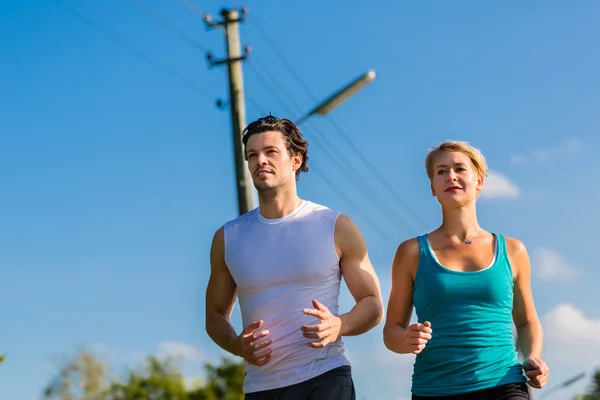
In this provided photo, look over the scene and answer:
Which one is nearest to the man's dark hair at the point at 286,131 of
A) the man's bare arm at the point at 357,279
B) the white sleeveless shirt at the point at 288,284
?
the white sleeveless shirt at the point at 288,284

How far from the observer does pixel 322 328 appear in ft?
16.0

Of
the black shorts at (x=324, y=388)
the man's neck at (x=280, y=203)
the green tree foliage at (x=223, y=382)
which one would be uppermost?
the green tree foliage at (x=223, y=382)

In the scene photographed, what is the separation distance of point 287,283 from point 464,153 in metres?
1.19

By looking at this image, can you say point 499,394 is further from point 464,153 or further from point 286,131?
point 286,131

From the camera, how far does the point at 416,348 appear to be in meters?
4.83

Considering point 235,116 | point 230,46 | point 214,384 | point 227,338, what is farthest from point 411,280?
point 214,384

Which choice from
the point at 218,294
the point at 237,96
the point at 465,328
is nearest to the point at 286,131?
the point at 218,294

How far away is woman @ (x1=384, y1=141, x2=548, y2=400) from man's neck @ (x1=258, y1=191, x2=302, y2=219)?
2.38 ft

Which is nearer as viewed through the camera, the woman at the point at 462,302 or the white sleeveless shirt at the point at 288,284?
the woman at the point at 462,302

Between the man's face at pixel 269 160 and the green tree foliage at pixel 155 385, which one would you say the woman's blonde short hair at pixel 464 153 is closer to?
the man's face at pixel 269 160

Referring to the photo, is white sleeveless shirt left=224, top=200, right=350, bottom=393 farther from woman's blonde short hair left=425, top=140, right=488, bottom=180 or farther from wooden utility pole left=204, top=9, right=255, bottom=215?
wooden utility pole left=204, top=9, right=255, bottom=215

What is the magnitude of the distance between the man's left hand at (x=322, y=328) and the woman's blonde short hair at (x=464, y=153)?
1014mm

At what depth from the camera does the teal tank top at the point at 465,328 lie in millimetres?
4883

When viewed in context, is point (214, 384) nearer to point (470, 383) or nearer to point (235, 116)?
point (235, 116)
